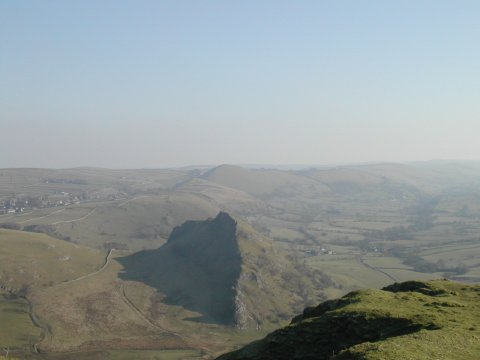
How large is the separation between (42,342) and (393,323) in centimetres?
14429

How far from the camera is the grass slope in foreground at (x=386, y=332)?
37050mm

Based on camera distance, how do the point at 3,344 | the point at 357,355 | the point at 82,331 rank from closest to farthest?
the point at 357,355 → the point at 3,344 → the point at 82,331

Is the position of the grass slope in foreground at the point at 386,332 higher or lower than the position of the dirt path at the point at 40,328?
higher

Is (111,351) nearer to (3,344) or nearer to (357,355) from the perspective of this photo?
(3,344)

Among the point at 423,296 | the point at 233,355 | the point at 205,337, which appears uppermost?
the point at 423,296

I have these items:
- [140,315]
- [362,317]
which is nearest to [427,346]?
[362,317]

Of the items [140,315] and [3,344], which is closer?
[3,344]

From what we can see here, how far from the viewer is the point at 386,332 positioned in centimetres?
4444

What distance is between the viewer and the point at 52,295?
198 metres

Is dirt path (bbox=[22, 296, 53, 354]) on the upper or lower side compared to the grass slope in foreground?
lower

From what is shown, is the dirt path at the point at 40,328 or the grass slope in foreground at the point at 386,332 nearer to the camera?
the grass slope in foreground at the point at 386,332

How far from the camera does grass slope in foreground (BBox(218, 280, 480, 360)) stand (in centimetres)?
3705

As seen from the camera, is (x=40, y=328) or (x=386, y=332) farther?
(x=40, y=328)

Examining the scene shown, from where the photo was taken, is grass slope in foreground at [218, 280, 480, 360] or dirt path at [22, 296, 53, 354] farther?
dirt path at [22, 296, 53, 354]
